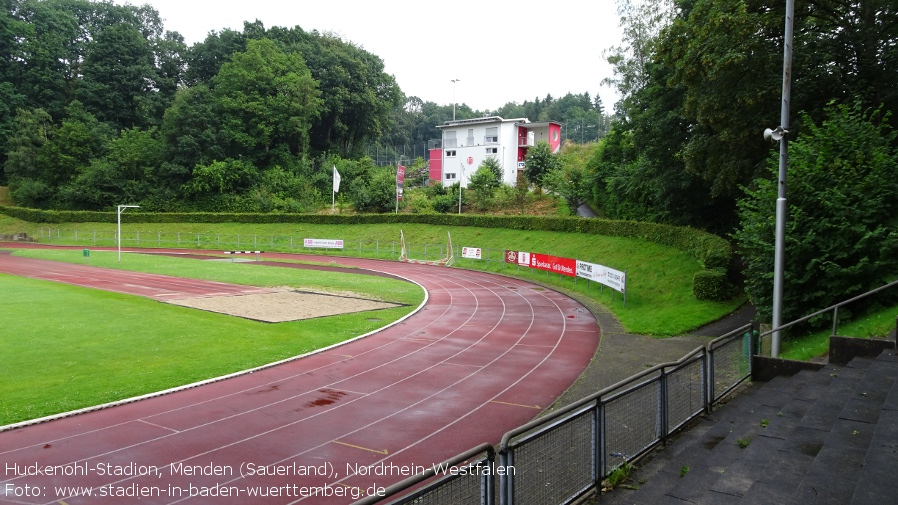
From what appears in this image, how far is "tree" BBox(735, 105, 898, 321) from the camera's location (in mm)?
12438

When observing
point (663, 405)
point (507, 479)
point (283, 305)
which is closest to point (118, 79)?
point (283, 305)

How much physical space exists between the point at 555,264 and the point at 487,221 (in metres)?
16.3

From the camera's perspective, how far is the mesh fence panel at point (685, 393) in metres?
7.88

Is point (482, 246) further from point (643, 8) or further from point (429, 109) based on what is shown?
point (429, 109)

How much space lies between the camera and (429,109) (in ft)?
454

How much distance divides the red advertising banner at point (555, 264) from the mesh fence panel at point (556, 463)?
24346 mm

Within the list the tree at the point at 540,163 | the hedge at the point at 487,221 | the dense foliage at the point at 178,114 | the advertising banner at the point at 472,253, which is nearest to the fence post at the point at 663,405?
the hedge at the point at 487,221

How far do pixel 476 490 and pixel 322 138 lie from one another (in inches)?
3221

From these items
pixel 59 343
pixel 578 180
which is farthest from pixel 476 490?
pixel 578 180

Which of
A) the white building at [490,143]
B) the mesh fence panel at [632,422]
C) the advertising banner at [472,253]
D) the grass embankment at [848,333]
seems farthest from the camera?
the white building at [490,143]

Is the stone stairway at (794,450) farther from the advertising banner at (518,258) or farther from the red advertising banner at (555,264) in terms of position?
the advertising banner at (518,258)

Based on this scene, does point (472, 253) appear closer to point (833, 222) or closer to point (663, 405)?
point (833, 222)

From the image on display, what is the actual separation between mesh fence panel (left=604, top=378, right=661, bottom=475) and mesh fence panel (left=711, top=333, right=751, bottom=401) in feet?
6.13

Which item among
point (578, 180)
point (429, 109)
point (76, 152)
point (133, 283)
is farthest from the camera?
point (429, 109)
